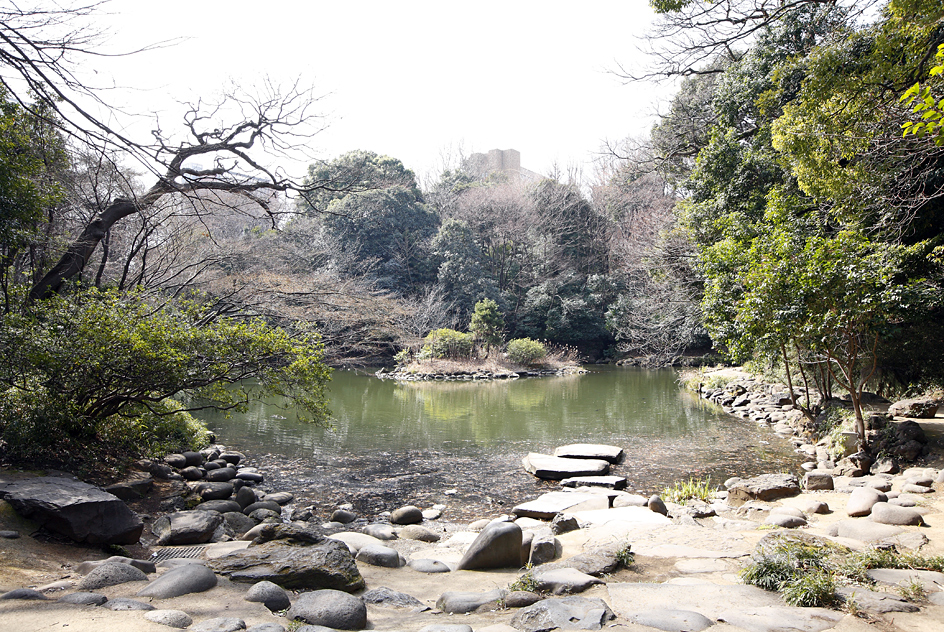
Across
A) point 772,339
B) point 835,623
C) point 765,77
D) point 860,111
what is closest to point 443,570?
point 835,623

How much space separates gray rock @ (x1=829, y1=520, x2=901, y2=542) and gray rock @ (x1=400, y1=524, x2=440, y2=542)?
346cm

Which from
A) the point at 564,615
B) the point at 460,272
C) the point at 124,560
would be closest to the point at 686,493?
the point at 564,615

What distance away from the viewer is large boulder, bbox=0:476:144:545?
4152 mm

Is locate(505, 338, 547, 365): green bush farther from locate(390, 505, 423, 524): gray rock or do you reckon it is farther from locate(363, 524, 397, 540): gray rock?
locate(363, 524, 397, 540): gray rock

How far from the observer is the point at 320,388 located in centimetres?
663

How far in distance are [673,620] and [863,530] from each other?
2745 mm

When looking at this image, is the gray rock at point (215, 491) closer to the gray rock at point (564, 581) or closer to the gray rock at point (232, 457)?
the gray rock at point (232, 457)

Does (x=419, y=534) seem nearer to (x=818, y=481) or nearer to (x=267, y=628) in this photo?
(x=267, y=628)

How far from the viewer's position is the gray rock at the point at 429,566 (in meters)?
4.28

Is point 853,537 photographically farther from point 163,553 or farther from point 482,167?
point 482,167

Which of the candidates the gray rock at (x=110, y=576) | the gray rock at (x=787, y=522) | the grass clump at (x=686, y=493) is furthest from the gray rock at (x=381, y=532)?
the gray rock at (x=787, y=522)

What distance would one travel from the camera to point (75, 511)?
417 cm

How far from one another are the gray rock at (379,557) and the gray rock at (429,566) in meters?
0.13

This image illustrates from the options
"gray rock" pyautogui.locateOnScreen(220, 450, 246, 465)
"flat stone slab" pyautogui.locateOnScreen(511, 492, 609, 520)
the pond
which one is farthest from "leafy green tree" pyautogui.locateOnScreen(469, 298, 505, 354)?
"flat stone slab" pyautogui.locateOnScreen(511, 492, 609, 520)
